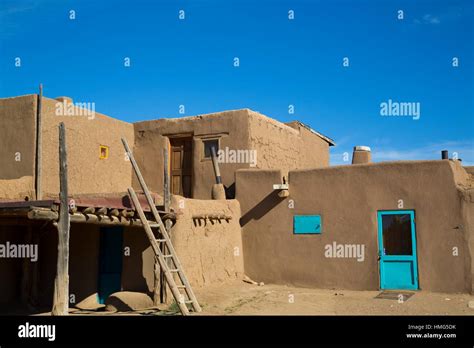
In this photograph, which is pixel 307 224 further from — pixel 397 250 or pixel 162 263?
pixel 162 263

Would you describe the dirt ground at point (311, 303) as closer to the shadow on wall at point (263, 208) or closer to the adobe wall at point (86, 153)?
the shadow on wall at point (263, 208)

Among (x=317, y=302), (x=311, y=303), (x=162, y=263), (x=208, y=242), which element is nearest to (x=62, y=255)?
(x=162, y=263)

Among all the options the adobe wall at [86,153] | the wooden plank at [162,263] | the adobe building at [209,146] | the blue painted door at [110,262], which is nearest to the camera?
the wooden plank at [162,263]

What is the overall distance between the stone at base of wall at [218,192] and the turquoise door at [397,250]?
4307 millimetres

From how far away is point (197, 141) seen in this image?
16.2 m

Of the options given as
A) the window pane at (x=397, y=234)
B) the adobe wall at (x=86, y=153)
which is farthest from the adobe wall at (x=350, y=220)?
the adobe wall at (x=86, y=153)

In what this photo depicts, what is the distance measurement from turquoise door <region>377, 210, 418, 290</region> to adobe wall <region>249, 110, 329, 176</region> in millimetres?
3167

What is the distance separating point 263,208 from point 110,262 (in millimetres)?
4289

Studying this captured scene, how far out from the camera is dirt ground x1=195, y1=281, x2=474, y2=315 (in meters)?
9.96

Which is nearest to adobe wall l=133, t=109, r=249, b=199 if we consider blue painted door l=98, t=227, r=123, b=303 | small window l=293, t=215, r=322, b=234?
small window l=293, t=215, r=322, b=234

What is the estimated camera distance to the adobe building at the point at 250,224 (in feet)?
38.5

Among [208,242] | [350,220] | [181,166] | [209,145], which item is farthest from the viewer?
[181,166]
